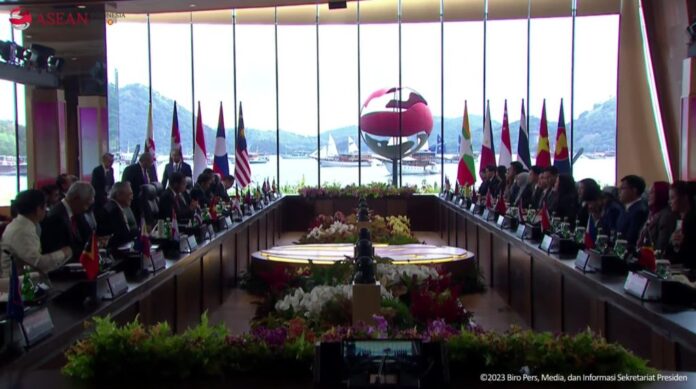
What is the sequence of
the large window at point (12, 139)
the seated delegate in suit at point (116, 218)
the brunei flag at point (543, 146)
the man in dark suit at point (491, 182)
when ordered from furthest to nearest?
the brunei flag at point (543, 146) → the large window at point (12, 139) → the man in dark suit at point (491, 182) → the seated delegate in suit at point (116, 218)

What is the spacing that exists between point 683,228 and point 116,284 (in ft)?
10.1

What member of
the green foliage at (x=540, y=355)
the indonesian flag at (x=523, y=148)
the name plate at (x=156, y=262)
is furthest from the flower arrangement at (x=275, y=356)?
the indonesian flag at (x=523, y=148)

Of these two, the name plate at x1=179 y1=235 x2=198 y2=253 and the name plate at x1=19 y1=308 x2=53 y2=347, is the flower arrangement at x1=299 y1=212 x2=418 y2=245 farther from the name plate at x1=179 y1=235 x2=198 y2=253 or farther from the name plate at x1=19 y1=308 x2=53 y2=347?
the name plate at x1=19 y1=308 x2=53 y2=347

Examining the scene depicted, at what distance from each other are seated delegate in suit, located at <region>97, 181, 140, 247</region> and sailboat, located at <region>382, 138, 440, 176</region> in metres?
8.69

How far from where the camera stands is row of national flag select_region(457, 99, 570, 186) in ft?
37.3

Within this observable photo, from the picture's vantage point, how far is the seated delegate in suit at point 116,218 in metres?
5.17

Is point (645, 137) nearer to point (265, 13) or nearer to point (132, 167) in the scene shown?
point (265, 13)

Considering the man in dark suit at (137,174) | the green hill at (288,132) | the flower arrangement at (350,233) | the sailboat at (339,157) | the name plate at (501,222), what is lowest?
the flower arrangement at (350,233)

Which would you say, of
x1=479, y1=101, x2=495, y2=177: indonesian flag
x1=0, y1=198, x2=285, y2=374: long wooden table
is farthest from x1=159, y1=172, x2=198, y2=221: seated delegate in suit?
x1=479, y1=101, x2=495, y2=177: indonesian flag

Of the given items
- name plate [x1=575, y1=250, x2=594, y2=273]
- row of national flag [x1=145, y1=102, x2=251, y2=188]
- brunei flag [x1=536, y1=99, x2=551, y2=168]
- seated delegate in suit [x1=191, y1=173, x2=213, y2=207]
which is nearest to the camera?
name plate [x1=575, y1=250, x2=594, y2=273]

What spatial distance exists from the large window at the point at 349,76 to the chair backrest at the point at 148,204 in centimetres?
635

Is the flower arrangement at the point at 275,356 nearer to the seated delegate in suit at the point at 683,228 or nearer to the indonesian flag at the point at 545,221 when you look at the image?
the seated delegate in suit at the point at 683,228

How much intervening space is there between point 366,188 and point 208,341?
10.4 meters

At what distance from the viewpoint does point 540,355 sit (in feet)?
6.37
